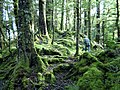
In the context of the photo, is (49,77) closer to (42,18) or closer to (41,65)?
(41,65)

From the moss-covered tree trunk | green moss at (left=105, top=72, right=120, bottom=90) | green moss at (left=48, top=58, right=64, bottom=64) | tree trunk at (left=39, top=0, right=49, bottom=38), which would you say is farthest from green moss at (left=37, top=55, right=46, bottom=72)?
tree trunk at (left=39, top=0, right=49, bottom=38)

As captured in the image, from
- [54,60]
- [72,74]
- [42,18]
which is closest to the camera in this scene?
[72,74]

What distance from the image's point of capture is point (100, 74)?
28.2 feet

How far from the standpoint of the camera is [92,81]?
8336 mm

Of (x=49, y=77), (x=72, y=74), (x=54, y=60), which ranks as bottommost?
(x=49, y=77)

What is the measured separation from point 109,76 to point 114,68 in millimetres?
638

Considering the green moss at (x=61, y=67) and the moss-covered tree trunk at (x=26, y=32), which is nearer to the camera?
the green moss at (x=61, y=67)

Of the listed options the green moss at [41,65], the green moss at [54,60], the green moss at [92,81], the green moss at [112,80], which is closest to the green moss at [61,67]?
the green moss at [41,65]

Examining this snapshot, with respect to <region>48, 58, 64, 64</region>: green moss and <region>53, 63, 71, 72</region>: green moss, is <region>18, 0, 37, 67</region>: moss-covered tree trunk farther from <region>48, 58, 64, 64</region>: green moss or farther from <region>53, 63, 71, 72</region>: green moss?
<region>48, 58, 64, 64</region>: green moss

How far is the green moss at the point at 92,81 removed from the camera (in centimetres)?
799

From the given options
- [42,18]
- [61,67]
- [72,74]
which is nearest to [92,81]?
[72,74]

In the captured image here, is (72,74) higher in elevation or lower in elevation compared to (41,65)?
lower

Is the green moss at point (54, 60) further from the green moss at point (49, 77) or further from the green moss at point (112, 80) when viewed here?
the green moss at point (112, 80)

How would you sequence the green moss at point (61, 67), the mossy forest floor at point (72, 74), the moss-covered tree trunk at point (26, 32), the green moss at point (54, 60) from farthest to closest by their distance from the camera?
the green moss at point (54, 60) → the moss-covered tree trunk at point (26, 32) → the green moss at point (61, 67) → the mossy forest floor at point (72, 74)
